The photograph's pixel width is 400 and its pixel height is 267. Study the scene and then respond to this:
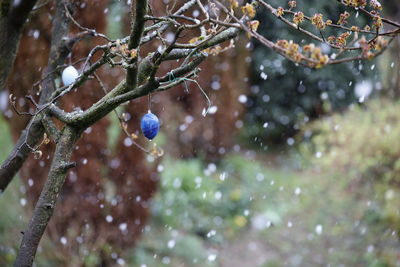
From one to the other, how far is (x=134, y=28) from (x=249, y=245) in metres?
4.35

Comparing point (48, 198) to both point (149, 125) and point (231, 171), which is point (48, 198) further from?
point (231, 171)

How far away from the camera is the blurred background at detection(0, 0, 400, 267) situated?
3553 millimetres

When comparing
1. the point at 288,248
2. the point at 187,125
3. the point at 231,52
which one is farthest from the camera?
the point at 231,52

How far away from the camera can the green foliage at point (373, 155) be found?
4.97 meters

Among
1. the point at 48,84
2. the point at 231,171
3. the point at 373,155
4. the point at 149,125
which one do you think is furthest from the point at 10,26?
the point at 231,171

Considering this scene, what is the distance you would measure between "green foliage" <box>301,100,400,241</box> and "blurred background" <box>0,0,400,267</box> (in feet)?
0.05

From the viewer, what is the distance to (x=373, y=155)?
5.24 meters

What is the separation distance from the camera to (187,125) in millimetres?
6508

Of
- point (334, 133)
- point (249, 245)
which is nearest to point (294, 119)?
point (334, 133)

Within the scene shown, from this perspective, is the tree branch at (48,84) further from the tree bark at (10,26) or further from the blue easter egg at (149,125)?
the blue easter egg at (149,125)

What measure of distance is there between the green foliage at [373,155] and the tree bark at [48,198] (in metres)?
3.93

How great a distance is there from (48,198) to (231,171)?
5516 mm

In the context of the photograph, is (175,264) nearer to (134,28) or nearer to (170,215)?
(170,215)

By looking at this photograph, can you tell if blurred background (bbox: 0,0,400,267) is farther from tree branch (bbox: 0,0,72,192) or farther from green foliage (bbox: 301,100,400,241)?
tree branch (bbox: 0,0,72,192)
